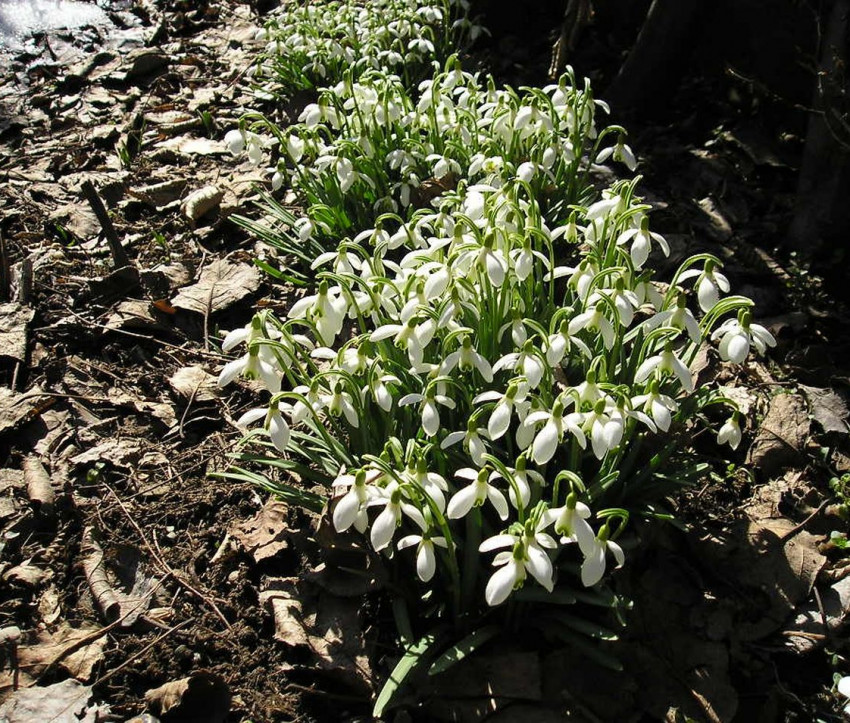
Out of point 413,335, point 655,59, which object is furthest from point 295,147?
point 655,59

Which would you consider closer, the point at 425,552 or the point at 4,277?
the point at 425,552

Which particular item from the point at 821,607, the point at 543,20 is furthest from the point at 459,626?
the point at 543,20

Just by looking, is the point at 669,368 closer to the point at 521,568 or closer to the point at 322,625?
the point at 521,568

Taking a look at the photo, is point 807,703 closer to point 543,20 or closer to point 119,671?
point 119,671

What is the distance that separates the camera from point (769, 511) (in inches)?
86.1

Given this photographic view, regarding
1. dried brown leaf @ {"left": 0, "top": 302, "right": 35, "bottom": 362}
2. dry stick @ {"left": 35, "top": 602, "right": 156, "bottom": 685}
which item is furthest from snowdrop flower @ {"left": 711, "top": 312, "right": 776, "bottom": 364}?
dried brown leaf @ {"left": 0, "top": 302, "right": 35, "bottom": 362}

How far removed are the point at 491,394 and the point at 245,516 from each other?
3.04ft

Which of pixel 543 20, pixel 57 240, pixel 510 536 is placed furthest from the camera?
pixel 543 20

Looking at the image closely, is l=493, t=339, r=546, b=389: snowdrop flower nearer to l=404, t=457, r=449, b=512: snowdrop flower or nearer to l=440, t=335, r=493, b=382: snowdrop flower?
l=440, t=335, r=493, b=382: snowdrop flower

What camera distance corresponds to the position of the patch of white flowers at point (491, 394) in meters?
1.55

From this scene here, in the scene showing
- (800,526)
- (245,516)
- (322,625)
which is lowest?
(245,516)

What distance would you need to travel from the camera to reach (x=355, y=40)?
414 cm

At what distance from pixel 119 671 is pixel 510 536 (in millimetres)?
1058

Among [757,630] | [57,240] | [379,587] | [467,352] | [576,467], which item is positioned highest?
[467,352]
